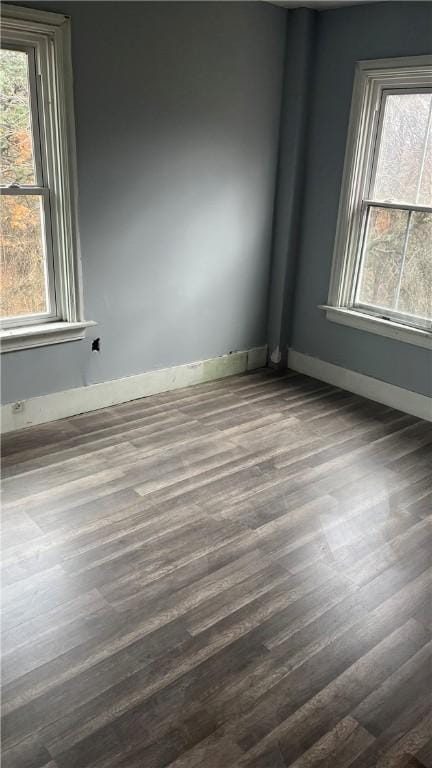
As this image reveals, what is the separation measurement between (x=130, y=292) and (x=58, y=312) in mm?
481

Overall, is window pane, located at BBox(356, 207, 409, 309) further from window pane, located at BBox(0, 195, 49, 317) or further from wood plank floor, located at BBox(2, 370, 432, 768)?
window pane, located at BBox(0, 195, 49, 317)

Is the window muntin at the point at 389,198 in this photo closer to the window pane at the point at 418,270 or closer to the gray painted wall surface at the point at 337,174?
the window pane at the point at 418,270

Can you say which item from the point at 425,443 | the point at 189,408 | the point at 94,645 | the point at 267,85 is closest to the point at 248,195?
the point at 267,85

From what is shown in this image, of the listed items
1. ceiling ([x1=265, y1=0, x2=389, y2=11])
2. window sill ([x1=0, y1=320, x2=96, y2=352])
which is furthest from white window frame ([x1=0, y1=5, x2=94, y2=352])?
ceiling ([x1=265, y1=0, x2=389, y2=11])

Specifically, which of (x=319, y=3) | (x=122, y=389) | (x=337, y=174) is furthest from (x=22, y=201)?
(x=319, y=3)

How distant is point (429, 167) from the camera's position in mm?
3617

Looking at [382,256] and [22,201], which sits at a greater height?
[22,201]

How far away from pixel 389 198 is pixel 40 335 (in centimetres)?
243

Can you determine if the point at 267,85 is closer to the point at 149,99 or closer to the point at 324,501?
the point at 149,99

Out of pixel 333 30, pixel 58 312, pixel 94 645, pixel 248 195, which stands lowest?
pixel 94 645

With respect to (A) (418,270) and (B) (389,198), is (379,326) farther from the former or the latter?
(B) (389,198)

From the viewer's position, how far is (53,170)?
3.24 meters

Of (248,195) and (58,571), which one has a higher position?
(248,195)

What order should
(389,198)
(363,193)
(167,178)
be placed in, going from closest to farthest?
1. (167,178)
2. (389,198)
3. (363,193)
